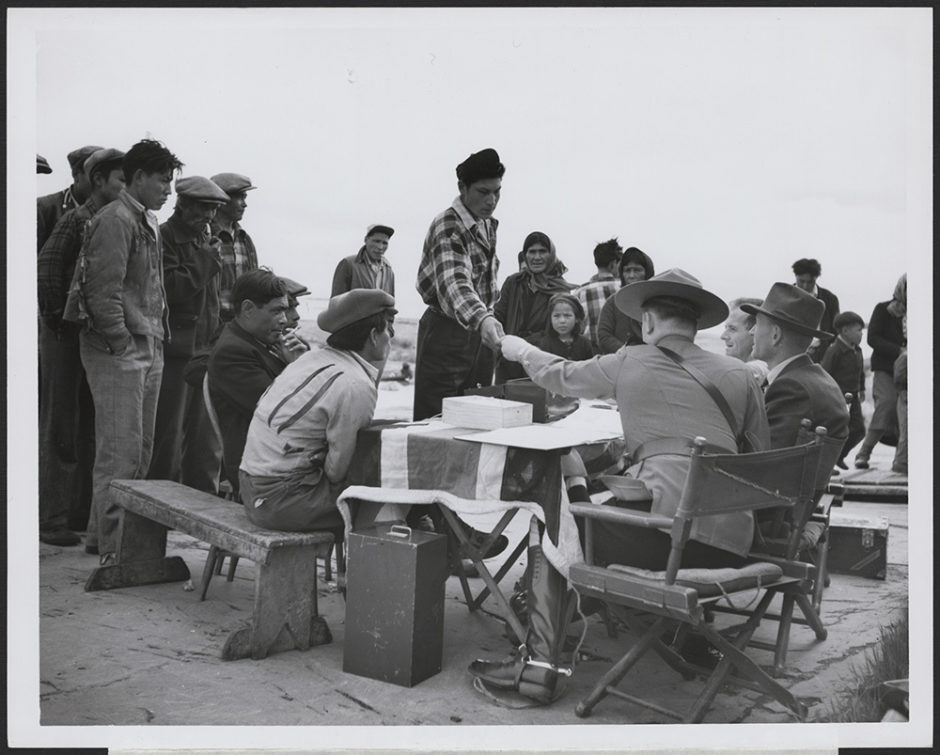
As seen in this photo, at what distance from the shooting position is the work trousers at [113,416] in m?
4.77

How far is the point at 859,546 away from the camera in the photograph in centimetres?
523

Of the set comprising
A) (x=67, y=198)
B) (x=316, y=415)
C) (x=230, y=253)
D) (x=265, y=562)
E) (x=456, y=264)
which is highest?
(x=67, y=198)

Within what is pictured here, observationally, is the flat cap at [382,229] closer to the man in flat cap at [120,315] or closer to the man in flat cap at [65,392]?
the man in flat cap at [120,315]

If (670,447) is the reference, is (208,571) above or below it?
below

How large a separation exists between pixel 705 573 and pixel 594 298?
12.8ft

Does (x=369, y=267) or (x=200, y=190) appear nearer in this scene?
(x=200, y=190)

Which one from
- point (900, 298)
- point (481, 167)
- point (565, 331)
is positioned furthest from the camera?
point (565, 331)

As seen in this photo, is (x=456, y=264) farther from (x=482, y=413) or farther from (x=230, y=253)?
(x=230, y=253)

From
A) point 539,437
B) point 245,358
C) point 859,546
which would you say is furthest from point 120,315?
point 859,546

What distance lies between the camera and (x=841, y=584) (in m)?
5.14

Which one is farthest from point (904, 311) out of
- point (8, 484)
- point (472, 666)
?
point (8, 484)

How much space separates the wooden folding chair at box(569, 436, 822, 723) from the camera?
3.02m

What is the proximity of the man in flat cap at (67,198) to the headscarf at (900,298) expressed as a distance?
3.43 metres

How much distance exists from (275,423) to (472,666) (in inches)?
48.2
